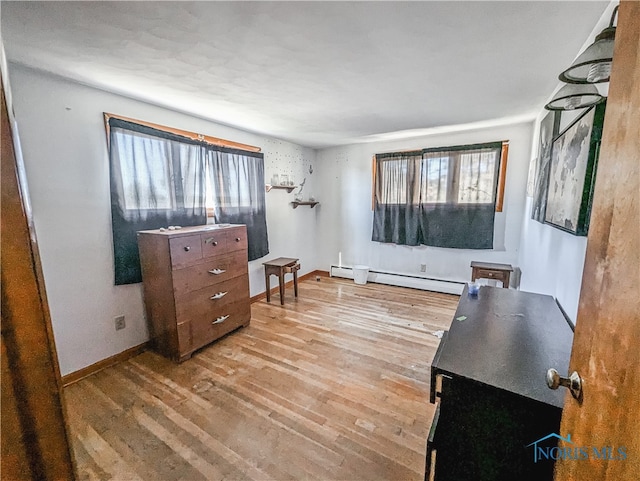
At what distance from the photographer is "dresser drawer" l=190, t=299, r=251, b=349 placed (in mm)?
2326

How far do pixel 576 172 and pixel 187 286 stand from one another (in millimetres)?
2620

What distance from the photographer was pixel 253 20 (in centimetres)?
127

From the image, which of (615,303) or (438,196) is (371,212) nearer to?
(438,196)

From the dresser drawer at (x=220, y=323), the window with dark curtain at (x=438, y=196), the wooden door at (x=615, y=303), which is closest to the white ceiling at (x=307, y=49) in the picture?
the wooden door at (x=615, y=303)

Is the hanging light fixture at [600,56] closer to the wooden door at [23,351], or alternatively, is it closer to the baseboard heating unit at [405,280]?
the wooden door at [23,351]

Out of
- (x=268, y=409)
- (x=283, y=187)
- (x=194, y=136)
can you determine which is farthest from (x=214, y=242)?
(x=283, y=187)

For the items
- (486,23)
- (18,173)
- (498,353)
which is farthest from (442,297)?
(18,173)

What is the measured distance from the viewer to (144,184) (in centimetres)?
232

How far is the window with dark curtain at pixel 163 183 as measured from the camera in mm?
2174

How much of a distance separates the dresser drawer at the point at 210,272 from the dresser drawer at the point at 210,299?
5 cm

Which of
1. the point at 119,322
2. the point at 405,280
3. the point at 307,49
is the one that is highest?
the point at 307,49

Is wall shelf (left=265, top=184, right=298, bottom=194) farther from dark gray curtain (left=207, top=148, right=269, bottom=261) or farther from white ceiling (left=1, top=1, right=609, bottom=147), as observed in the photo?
white ceiling (left=1, top=1, right=609, bottom=147)

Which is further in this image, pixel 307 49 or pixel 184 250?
pixel 184 250

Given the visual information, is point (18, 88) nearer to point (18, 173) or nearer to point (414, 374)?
point (18, 173)
